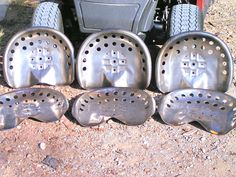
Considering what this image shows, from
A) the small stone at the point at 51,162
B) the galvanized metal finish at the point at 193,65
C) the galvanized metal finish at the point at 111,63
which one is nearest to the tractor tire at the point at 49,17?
the galvanized metal finish at the point at 111,63

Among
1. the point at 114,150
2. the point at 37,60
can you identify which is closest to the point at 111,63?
the point at 37,60

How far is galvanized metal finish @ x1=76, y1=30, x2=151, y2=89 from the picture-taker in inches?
135

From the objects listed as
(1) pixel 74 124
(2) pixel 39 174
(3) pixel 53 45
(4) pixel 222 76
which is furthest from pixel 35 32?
(4) pixel 222 76

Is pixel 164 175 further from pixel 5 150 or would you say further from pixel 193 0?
pixel 193 0

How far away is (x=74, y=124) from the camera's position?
3260 mm

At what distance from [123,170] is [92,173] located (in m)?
0.18

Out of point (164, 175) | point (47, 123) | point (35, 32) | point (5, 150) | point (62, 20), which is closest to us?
point (164, 175)

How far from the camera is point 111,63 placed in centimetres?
349

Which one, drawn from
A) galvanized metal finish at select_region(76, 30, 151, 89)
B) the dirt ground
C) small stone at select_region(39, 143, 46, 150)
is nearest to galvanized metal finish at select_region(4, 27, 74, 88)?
galvanized metal finish at select_region(76, 30, 151, 89)

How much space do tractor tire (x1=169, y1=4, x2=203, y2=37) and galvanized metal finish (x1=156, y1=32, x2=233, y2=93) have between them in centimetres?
11

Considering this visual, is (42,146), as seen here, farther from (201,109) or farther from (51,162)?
(201,109)

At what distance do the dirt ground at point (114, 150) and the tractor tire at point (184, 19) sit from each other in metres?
0.65

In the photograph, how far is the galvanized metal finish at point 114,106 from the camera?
324 centimetres

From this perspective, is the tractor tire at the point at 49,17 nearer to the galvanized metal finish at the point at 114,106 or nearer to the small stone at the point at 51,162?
the galvanized metal finish at the point at 114,106
